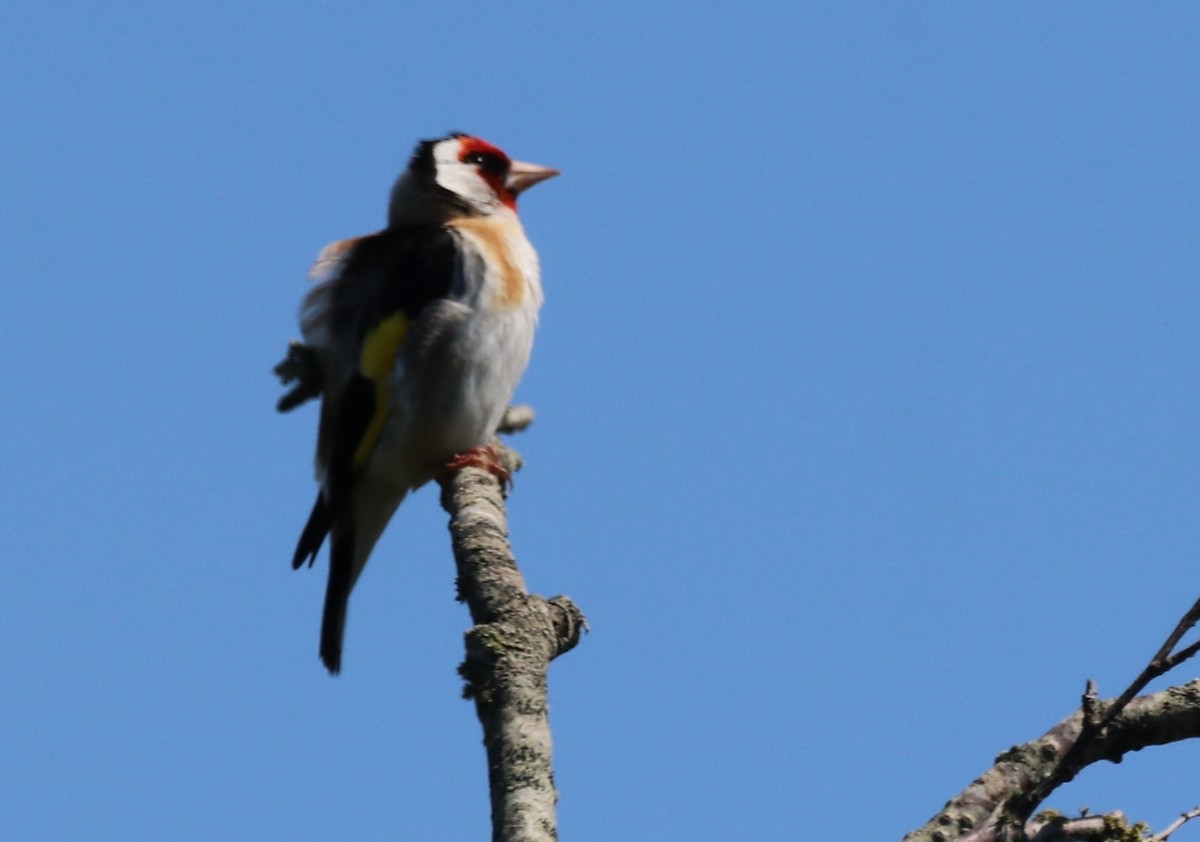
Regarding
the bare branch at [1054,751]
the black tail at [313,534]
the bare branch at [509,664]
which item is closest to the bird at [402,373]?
the black tail at [313,534]

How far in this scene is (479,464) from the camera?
16.5ft

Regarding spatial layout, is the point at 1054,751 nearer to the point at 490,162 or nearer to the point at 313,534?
the point at 313,534

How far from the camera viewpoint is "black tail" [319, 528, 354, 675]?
521cm

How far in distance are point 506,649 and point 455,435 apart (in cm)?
216

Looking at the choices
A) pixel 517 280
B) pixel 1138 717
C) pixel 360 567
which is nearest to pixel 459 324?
pixel 517 280

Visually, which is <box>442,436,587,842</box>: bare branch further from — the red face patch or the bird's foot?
the red face patch

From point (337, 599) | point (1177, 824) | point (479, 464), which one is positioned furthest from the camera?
point (337, 599)

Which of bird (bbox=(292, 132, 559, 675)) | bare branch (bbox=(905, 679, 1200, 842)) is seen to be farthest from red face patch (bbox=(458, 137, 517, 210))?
bare branch (bbox=(905, 679, 1200, 842))

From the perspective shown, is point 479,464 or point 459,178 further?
point 459,178

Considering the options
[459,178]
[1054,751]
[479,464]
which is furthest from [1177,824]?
[459,178]

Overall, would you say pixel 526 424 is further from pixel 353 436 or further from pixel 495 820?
pixel 495 820

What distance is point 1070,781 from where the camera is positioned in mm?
2641

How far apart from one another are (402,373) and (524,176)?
→ 1.58m

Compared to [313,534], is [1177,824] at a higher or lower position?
lower
